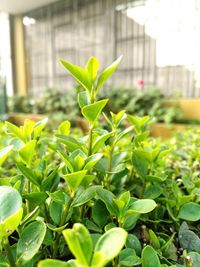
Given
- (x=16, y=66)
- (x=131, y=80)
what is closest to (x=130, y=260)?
(x=131, y=80)

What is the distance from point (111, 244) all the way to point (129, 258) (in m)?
0.12

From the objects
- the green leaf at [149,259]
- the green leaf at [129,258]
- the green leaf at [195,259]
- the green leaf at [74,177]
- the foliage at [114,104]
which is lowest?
the foliage at [114,104]

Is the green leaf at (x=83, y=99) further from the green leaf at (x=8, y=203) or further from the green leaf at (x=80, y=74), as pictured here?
the green leaf at (x=8, y=203)

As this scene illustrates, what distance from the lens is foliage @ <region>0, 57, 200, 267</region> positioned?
0.93 feet

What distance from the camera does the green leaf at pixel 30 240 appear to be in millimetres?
307

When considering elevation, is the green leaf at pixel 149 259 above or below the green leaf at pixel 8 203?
below

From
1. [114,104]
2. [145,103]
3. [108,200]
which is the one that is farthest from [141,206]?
[114,104]

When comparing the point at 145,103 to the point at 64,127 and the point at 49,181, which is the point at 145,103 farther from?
the point at 49,181

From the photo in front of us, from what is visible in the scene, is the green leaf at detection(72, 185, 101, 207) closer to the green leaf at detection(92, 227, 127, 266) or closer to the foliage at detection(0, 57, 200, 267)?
the foliage at detection(0, 57, 200, 267)

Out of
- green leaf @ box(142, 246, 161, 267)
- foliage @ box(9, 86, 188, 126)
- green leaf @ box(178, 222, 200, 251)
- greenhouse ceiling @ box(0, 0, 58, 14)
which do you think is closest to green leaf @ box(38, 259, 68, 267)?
green leaf @ box(142, 246, 161, 267)

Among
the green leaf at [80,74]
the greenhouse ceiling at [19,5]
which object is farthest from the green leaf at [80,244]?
the greenhouse ceiling at [19,5]

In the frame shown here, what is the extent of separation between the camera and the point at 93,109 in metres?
0.37

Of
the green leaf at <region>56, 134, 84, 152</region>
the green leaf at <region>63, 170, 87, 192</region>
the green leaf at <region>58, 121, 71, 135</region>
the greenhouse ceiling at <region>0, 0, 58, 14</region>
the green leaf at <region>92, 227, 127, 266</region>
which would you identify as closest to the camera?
the green leaf at <region>92, 227, 127, 266</region>

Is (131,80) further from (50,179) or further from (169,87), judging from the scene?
(50,179)
